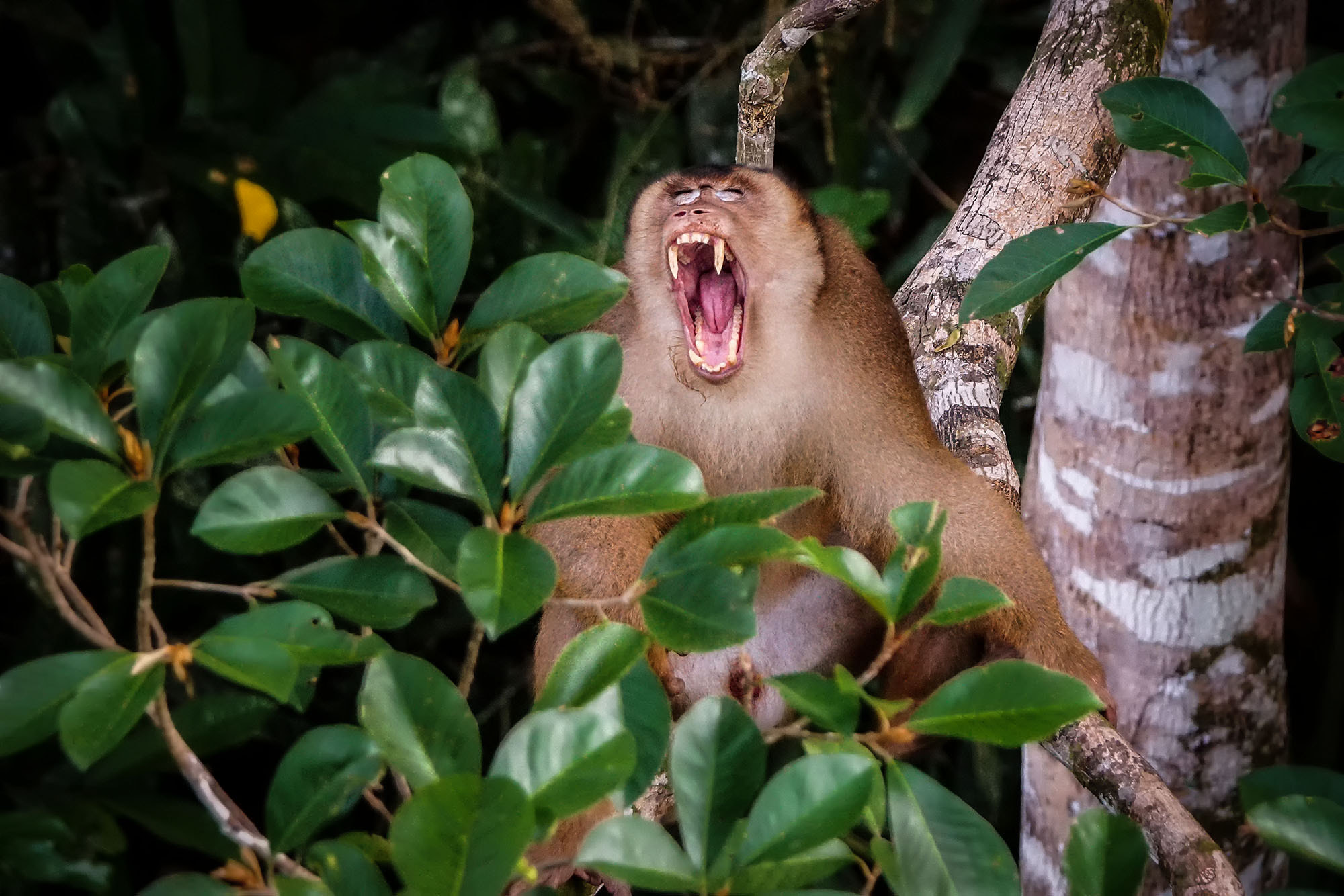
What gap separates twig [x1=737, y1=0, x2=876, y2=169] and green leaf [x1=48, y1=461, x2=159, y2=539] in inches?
42.6

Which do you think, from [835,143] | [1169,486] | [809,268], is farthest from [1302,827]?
[835,143]

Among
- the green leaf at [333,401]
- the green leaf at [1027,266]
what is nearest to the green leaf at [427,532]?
the green leaf at [333,401]

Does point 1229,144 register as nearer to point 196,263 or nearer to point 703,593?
point 703,593

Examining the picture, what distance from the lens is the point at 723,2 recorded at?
2.99m

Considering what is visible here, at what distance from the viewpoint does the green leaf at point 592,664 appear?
0.79 metres

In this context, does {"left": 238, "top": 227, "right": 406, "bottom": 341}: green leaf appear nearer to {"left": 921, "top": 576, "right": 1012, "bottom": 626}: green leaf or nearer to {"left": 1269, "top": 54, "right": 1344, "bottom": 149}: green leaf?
{"left": 921, "top": 576, "right": 1012, "bottom": 626}: green leaf

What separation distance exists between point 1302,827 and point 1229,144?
75 centimetres

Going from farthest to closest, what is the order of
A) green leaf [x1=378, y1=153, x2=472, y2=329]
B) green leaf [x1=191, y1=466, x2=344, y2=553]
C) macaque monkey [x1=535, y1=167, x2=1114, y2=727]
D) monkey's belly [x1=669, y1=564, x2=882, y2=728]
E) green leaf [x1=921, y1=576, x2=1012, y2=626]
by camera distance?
monkey's belly [x1=669, y1=564, x2=882, y2=728], macaque monkey [x1=535, y1=167, x2=1114, y2=727], green leaf [x1=378, y1=153, x2=472, y2=329], green leaf [x1=921, y1=576, x2=1012, y2=626], green leaf [x1=191, y1=466, x2=344, y2=553]

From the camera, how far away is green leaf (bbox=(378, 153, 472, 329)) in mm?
975

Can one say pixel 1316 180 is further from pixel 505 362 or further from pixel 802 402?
pixel 505 362

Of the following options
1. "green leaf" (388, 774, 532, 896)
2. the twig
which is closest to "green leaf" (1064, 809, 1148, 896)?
"green leaf" (388, 774, 532, 896)

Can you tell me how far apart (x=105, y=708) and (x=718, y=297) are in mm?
1074

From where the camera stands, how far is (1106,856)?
851 millimetres

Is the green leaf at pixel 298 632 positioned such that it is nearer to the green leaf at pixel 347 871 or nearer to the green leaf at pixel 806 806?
the green leaf at pixel 347 871
